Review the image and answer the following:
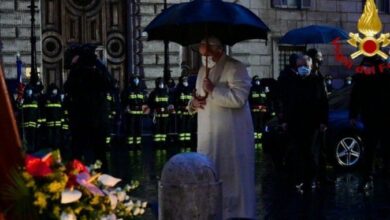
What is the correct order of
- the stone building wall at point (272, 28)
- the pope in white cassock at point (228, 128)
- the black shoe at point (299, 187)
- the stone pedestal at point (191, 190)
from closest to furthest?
the stone pedestal at point (191, 190), the pope in white cassock at point (228, 128), the black shoe at point (299, 187), the stone building wall at point (272, 28)

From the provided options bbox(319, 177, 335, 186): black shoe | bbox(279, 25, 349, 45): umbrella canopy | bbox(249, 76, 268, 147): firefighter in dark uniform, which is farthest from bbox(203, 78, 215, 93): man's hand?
bbox(249, 76, 268, 147): firefighter in dark uniform

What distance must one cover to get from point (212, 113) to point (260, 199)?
3.33 m

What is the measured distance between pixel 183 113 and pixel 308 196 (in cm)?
1063

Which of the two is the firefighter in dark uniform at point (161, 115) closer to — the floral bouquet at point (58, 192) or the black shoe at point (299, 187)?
the black shoe at point (299, 187)

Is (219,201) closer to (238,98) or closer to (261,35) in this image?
(238,98)

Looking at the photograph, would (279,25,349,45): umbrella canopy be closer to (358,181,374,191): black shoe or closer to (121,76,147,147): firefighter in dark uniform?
(121,76,147,147): firefighter in dark uniform

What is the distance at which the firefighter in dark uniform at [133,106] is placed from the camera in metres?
22.2

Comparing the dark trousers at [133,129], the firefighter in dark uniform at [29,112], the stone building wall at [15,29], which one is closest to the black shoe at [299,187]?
the firefighter in dark uniform at [29,112]

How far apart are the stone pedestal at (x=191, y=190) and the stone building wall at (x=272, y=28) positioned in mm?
18977

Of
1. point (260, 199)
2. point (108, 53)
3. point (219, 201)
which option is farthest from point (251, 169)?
point (108, 53)

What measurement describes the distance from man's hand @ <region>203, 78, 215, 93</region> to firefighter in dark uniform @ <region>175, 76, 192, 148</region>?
13.1 m

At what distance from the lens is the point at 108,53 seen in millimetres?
26453

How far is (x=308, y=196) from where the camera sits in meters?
11.8

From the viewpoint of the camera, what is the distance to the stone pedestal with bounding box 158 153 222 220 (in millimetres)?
7145
